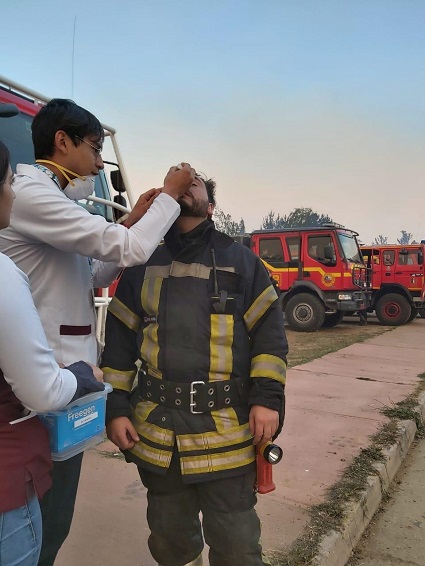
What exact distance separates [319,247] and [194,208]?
10.8 m

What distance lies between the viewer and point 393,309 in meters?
14.4

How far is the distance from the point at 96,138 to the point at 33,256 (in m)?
0.47

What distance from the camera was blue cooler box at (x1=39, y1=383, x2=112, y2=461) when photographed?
1284 mm

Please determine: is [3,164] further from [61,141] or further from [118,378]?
[118,378]

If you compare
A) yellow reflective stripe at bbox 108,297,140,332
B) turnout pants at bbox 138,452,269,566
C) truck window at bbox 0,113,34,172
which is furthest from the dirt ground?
yellow reflective stripe at bbox 108,297,140,332

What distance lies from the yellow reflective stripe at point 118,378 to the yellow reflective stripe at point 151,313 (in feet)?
0.40

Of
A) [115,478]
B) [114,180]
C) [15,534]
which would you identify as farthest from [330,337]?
[15,534]

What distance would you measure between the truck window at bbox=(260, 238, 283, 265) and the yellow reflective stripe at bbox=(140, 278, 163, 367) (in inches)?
435

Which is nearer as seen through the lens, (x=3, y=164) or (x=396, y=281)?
(x=3, y=164)

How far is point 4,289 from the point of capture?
1058 millimetres

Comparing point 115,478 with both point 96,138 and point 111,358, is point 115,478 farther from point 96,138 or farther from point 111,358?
point 96,138

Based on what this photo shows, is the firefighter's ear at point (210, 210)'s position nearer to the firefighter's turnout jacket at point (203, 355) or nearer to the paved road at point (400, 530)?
the firefighter's turnout jacket at point (203, 355)

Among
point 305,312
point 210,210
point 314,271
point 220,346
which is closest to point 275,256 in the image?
point 314,271

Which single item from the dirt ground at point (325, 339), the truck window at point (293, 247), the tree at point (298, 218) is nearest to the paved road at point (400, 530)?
the dirt ground at point (325, 339)
